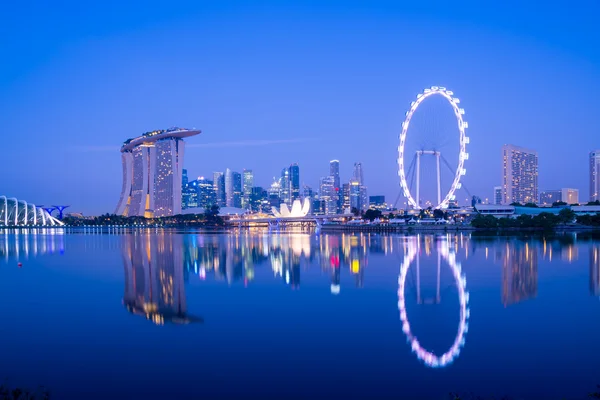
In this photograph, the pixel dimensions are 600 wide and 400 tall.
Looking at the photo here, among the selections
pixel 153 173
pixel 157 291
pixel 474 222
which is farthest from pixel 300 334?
pixel 153 173

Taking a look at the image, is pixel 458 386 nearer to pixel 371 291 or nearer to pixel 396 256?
pixel 371 291

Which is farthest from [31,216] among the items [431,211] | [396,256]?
[396,256]

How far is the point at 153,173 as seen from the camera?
121m

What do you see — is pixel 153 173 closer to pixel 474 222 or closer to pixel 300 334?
pixel 474 222

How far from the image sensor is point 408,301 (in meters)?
13.8

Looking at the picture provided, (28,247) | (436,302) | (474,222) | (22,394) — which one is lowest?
(28,247)

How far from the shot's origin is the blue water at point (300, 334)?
741 centimetres

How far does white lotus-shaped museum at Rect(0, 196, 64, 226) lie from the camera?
326ft

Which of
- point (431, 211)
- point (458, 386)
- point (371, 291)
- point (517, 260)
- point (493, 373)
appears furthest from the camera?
point (431, 211)

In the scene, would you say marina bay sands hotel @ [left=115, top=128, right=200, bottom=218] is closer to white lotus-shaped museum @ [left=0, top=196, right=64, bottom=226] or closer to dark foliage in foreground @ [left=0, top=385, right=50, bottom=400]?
white lotus-shaped museum @ [left=0, top=196, right=64, bottom=226]

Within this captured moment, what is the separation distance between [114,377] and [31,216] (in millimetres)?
111722

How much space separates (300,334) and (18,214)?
10604 centimetres

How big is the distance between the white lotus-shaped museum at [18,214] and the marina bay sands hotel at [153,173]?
2106 centimetres

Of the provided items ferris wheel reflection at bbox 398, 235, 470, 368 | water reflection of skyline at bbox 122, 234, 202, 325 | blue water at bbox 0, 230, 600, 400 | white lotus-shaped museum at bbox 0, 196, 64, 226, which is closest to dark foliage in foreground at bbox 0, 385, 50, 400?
blue water at bbox 0, 230, 600, 400
